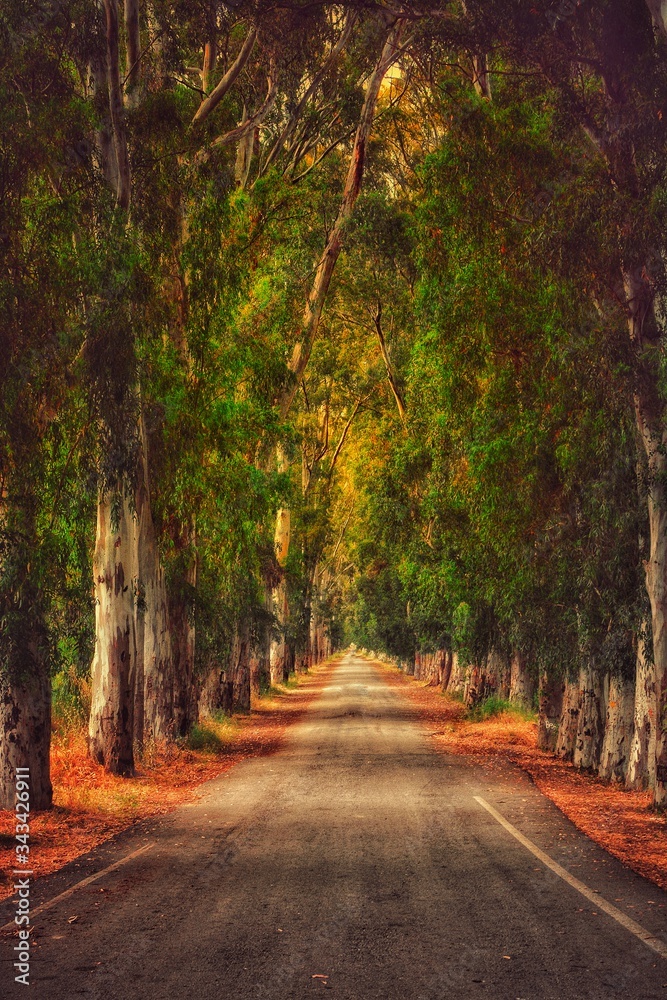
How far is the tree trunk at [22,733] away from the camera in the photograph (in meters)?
12.8

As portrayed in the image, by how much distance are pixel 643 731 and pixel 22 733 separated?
865 centimetres

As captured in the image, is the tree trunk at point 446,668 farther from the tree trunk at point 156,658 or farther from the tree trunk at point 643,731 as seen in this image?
the tree trunk at point 643,731

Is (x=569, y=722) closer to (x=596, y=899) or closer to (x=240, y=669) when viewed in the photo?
(x=596, y=899)

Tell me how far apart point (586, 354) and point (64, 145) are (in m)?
7.61

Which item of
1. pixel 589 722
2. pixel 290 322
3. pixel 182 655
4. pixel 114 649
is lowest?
pixel 589 722

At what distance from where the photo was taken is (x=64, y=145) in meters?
14.7

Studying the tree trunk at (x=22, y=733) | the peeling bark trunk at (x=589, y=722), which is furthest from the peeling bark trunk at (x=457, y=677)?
the tree trunk at (x=22, y=733)

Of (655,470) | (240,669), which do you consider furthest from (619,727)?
(240,669)

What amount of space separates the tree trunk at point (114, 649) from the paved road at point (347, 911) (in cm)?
301

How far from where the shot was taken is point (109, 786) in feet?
52.3

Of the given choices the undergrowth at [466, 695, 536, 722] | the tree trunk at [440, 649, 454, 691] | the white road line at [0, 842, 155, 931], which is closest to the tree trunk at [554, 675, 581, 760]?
the undergrowth at [466, 695, 536, 722]

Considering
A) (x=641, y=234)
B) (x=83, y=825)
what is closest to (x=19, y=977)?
(x=83, y=825)

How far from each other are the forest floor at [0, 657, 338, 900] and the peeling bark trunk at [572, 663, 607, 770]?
20.8ft

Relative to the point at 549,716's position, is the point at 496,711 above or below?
below
